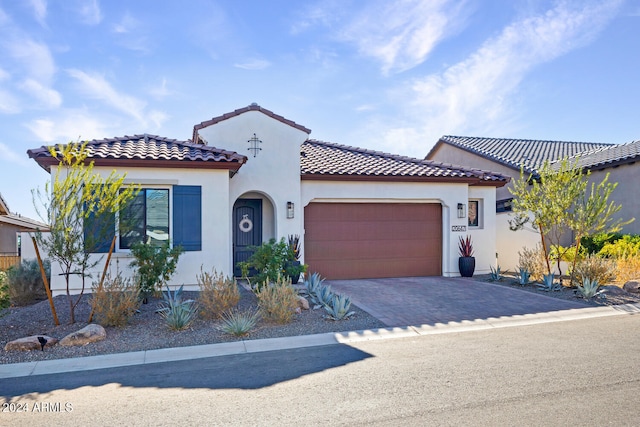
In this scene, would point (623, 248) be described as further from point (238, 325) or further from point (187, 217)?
point (187, 217)

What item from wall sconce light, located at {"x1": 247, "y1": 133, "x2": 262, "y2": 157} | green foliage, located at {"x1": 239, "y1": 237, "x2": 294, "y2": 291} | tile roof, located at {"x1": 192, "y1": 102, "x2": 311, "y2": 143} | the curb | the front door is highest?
tile roof, located at {"x1": 192, "y1": 102, "x2": 311, "y2": 143}

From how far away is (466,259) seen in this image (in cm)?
1443

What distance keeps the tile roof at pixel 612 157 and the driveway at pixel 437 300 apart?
25.3ft

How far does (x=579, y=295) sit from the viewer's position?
35.7ft

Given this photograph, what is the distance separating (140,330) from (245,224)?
6102 mm

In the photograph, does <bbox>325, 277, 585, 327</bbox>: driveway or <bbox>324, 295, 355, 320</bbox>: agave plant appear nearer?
<bbox>324, 295, 355, 320</bbox>: agave plant

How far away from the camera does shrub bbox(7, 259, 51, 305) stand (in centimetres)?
1097

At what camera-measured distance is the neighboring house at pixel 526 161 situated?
54.9 feet

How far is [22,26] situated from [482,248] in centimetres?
1439

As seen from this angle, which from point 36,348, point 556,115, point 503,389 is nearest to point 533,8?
point 556,115

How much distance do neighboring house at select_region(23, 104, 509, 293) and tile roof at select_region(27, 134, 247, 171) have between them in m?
0.03

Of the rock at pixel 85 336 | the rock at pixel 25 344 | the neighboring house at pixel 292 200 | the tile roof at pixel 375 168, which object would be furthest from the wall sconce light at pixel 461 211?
the rock at pixel 25 344

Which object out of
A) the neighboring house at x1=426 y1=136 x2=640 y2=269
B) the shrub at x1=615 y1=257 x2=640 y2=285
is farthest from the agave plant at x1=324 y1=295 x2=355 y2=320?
the shrub at x1=615 y1=257 x2=640 y2=285

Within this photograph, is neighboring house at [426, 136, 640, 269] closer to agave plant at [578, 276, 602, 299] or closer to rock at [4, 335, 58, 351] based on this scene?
agave plant at [578, 276, 602, 299]
